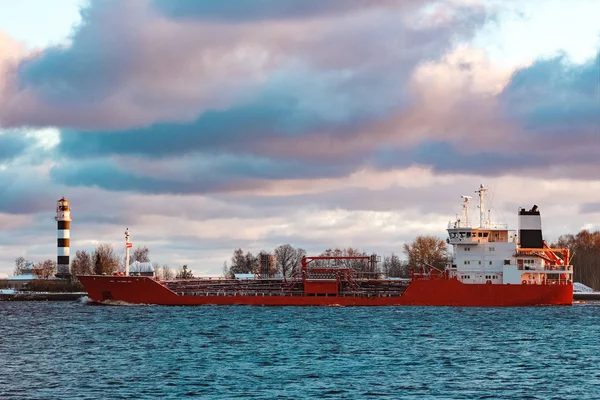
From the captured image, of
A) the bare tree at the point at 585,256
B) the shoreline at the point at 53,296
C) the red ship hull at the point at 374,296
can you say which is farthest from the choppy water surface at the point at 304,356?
the bare tree at the point at 585,256

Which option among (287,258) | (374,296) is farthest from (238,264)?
(374,296)

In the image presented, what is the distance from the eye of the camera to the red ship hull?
266 feet

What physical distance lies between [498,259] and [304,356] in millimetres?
38703

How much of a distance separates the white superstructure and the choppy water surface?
638cm

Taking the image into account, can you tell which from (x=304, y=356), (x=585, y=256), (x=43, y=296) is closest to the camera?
(x=304, y=356)

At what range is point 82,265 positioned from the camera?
A: 180 m

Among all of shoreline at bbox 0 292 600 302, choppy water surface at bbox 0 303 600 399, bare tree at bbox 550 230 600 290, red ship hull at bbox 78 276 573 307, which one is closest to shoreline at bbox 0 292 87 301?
shoreline at bbox 0 292 600 302

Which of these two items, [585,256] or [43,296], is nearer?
[43,296]

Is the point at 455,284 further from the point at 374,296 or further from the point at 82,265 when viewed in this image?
the point at 82,265

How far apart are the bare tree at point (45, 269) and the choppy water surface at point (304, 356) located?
300 ft

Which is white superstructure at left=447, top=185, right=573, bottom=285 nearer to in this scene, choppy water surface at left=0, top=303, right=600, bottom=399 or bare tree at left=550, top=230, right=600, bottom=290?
choppy water surface at left=0, top=303, right=600, bottom=399

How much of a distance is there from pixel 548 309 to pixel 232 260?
98.3 m

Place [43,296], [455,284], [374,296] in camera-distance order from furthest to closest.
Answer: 1. [43,296]
2. [374,296]
3. [455,284]

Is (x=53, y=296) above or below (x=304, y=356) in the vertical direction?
above
